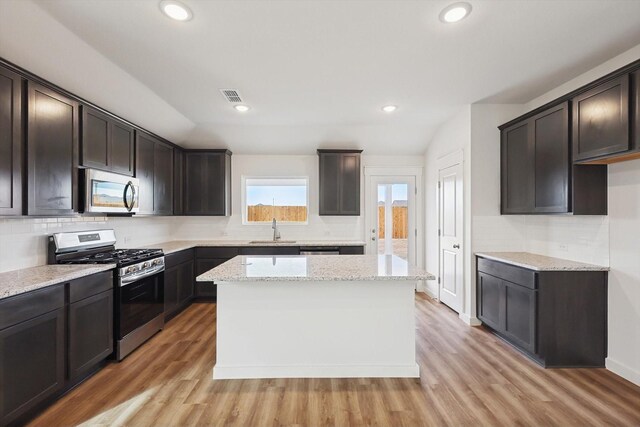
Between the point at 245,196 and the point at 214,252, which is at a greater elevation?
the point at 245,196

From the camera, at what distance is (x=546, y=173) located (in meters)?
2.99

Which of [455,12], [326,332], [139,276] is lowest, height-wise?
[326,332]

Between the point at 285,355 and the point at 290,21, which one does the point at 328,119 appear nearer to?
the point at 290,21

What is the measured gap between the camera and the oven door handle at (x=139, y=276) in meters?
2.80

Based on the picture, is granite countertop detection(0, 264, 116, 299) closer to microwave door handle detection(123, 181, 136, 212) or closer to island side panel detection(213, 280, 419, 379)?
microwave door handle detection(123, 181, 136, 212)

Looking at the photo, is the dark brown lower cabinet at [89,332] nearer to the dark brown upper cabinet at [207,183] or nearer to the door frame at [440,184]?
the dark brown upper cabinet at [207,183]

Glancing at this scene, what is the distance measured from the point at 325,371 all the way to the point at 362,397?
381mm

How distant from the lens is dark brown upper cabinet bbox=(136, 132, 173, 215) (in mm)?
3787

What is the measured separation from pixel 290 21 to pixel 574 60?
2559 millimetres

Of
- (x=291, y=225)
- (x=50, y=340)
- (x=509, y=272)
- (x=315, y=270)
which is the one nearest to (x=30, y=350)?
(x=50, y=340)

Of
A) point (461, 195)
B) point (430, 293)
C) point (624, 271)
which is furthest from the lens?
point (430, 293)

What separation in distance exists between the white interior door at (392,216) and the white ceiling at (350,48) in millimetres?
1598

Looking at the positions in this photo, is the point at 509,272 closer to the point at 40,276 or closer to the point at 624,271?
the point at 624,271

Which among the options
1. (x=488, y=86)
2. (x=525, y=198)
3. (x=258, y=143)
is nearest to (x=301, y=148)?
(x=258, y=143)
